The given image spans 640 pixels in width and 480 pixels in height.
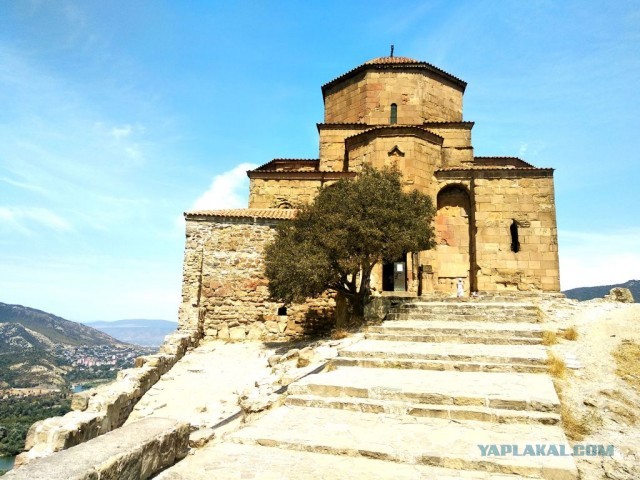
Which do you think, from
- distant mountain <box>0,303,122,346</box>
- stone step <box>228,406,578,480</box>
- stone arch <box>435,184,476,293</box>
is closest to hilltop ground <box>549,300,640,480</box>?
stone step <box>228,406,578,480</box>

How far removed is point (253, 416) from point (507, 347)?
Answer: 488cm

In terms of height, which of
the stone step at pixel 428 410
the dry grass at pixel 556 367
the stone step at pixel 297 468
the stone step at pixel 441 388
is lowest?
the stone step at pixel 297 468

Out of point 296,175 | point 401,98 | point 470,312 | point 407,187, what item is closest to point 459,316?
point 470,312

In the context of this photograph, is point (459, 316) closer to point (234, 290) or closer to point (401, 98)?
point (234, 290)

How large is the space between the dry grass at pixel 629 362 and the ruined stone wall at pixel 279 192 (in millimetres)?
12694

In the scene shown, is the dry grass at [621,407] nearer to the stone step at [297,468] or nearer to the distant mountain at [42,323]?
the stone step at [297,468]

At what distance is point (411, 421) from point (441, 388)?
0.87 meters

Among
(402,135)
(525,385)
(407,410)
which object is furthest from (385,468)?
(402,135)

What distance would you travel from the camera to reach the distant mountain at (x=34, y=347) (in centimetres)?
8766

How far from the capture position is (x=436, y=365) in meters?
6.39

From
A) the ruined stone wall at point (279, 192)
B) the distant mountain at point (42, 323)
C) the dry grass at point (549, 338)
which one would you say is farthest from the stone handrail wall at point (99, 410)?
the distant mountain at point (42, 323)

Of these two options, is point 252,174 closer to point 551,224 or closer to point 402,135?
point 402,135

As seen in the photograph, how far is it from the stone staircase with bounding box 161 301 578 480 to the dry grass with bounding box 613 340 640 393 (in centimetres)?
103

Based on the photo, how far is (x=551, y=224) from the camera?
15.4m
